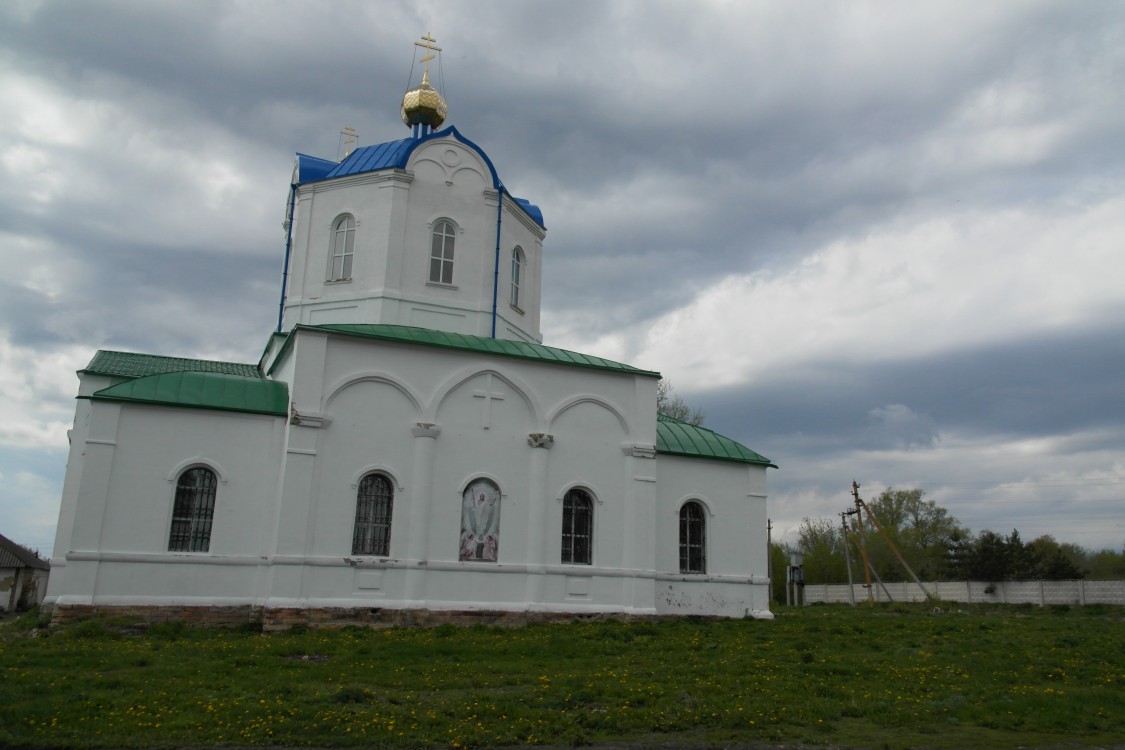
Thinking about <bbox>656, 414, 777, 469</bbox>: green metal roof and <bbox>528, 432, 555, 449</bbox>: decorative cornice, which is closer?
<bbox>528, 432, 555, 449</bbox>: decorative cornice

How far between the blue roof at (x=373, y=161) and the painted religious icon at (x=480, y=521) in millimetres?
7570

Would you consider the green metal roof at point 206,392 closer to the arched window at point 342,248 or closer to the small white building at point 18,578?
the arched window at point 342,248

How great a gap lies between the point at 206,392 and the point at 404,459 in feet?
12.9

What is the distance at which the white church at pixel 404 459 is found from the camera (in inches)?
611

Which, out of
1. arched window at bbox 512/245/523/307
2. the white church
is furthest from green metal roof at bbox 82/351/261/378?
arched window at bbox 512/245/523/307

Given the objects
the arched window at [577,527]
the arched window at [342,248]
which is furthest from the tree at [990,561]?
the arched window at [342,248]

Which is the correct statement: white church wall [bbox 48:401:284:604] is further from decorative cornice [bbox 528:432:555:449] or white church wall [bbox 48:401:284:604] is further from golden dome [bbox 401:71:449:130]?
golden dome [bbox 401:71:449:130]

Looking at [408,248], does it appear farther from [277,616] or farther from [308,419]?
[277,616]

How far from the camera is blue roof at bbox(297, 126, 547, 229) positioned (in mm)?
20062

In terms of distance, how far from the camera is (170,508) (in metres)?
15.6

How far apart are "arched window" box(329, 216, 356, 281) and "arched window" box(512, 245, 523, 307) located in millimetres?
3877

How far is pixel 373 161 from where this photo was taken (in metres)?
20.5

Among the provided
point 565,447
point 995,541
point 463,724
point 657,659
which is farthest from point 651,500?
point 995,541

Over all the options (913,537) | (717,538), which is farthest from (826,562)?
(717,538)
